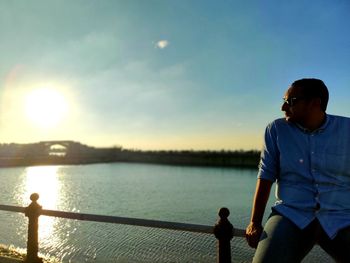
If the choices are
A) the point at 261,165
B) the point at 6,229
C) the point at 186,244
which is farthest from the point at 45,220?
the point at 261,165

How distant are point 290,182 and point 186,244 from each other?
522 inches

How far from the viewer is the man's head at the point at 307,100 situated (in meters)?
3.23

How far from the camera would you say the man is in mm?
2982

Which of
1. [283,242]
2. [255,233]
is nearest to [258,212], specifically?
[255,233]

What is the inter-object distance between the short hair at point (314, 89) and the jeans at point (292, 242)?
103 cm

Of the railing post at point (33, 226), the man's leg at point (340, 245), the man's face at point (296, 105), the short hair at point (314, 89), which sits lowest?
the railing post at point (33, 226)

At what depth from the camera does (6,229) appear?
704 inches

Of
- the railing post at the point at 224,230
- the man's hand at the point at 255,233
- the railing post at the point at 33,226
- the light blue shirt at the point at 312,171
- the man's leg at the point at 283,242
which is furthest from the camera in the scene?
the railing post at the point at 33,226

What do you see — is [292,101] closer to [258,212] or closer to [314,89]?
[314,89]

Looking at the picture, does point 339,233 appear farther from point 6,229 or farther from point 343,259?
point 6,229

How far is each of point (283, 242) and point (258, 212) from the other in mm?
362

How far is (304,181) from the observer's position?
3117 millimetres

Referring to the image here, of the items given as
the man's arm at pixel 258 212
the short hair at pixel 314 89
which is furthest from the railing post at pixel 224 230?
the short hair at pixel 314 89

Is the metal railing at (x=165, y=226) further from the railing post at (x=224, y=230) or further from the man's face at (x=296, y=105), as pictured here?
the man's face at (x=296, y=105)
